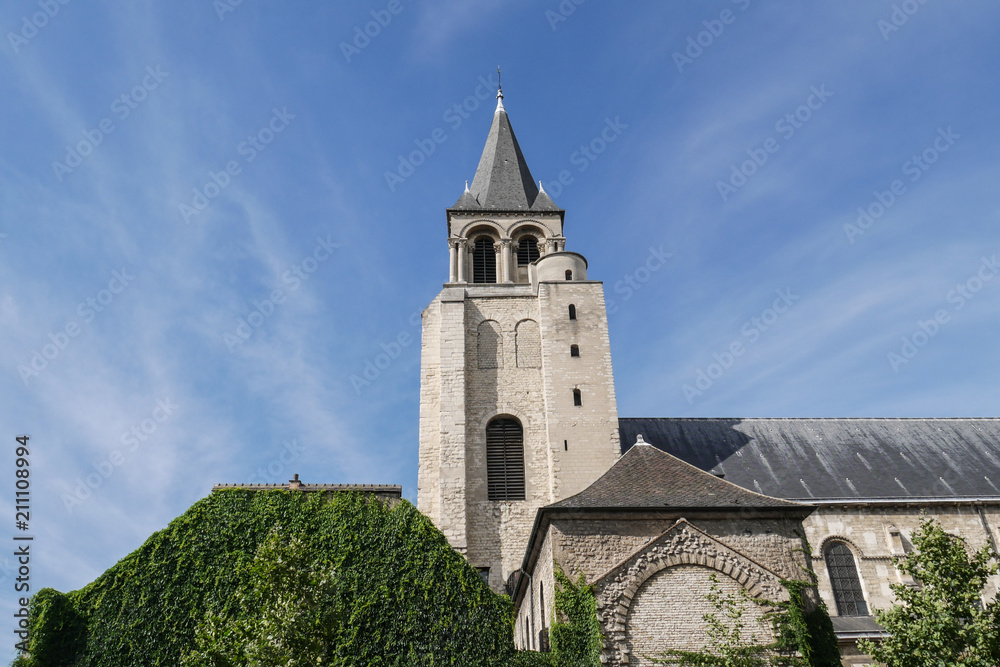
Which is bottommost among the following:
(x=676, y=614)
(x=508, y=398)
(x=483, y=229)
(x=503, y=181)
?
(x=676, y=614)

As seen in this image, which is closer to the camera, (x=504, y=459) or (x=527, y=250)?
(x=504, y=459)

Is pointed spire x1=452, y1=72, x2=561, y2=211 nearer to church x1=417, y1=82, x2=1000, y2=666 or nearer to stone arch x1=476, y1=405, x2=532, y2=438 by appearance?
church x1=417, y1=82, x2=1000, y2=666

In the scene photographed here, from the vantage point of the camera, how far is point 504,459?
80.9 ft

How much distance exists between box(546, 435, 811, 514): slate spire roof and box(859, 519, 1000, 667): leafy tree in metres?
2.29

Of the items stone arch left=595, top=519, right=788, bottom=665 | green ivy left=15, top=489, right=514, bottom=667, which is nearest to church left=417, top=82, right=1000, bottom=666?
stone arch left=595, top=519, right=788, bottom=665

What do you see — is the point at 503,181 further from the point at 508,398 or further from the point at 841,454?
the point at 841,454

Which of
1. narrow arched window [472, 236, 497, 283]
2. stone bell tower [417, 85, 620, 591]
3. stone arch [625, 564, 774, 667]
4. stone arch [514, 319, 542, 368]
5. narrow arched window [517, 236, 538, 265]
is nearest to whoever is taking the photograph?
stone arch [625, 564, 774, 667]

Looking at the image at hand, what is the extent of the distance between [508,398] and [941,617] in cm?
1489

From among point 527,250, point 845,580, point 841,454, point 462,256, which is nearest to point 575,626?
point 845,580

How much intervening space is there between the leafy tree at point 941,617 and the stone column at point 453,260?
19.0 m

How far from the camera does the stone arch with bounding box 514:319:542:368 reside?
85.5 ft

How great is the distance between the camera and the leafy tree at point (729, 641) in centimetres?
1327

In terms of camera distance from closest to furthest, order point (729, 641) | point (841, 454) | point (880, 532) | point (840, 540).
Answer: point (729, 641) → point (840, 540) → point (880, 532) → point (841, 454)

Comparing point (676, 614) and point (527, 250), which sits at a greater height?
point (527, 250)
